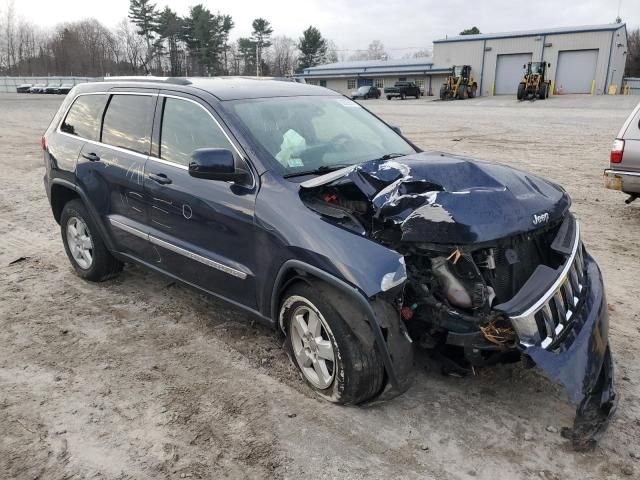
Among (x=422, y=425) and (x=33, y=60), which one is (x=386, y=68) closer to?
(x=422, y=425)

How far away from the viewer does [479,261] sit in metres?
2.89

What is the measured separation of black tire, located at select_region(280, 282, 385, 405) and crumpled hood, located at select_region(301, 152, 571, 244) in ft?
1.90

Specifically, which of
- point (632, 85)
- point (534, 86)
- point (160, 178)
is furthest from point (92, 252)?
point (632, 85)

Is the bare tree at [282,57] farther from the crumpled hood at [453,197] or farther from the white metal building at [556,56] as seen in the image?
the crumpled hood at [453,197]

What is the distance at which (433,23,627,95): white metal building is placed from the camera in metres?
45.2

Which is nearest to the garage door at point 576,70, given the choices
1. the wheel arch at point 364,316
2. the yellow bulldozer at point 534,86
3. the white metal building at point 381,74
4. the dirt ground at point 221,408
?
the yellow bulldozer at point 534,86

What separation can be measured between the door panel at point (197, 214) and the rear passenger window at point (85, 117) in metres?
1.00

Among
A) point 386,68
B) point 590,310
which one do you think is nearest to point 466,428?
point 590,310

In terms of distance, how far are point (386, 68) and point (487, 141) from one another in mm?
48007

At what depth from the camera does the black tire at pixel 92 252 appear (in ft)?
16.0

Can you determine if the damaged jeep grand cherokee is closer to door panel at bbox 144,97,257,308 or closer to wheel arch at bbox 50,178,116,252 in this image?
door panel at bbox 144,97,257,308

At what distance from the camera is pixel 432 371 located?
11.6 feet

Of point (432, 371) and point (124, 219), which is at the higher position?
point (124, 219)

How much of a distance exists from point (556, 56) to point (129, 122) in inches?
1989
